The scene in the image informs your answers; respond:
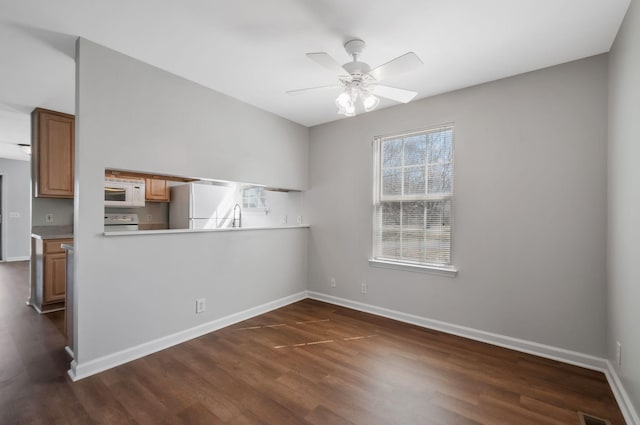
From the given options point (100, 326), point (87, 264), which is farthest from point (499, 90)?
point (100, 326)

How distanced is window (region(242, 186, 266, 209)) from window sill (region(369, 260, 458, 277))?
1.77m

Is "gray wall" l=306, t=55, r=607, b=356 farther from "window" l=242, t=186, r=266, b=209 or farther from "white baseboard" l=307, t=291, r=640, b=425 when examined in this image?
"window" l=242, t=186, r=266, b=209

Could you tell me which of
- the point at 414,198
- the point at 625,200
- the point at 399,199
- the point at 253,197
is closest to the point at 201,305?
the point at 253,197

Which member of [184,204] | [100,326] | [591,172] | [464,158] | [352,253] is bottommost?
[100,326]

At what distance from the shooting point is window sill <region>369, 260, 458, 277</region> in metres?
3.09

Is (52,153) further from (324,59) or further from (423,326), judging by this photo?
(423,326)

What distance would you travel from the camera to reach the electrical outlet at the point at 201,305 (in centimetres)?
299

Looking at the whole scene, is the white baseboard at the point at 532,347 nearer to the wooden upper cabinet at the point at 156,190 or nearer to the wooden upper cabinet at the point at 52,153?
the wooden upper cabinet at the point at 156,190

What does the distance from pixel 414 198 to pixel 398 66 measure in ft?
5.54

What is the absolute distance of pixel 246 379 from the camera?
2215mm

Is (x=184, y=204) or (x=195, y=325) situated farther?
(x=184, y=204)

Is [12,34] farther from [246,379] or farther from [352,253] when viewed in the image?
[352,253]

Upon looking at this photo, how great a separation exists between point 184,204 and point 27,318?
2261 mm

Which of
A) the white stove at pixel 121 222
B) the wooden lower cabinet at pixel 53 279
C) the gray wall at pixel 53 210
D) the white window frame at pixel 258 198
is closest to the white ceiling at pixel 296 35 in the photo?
the white window frame at pixel 258 198
